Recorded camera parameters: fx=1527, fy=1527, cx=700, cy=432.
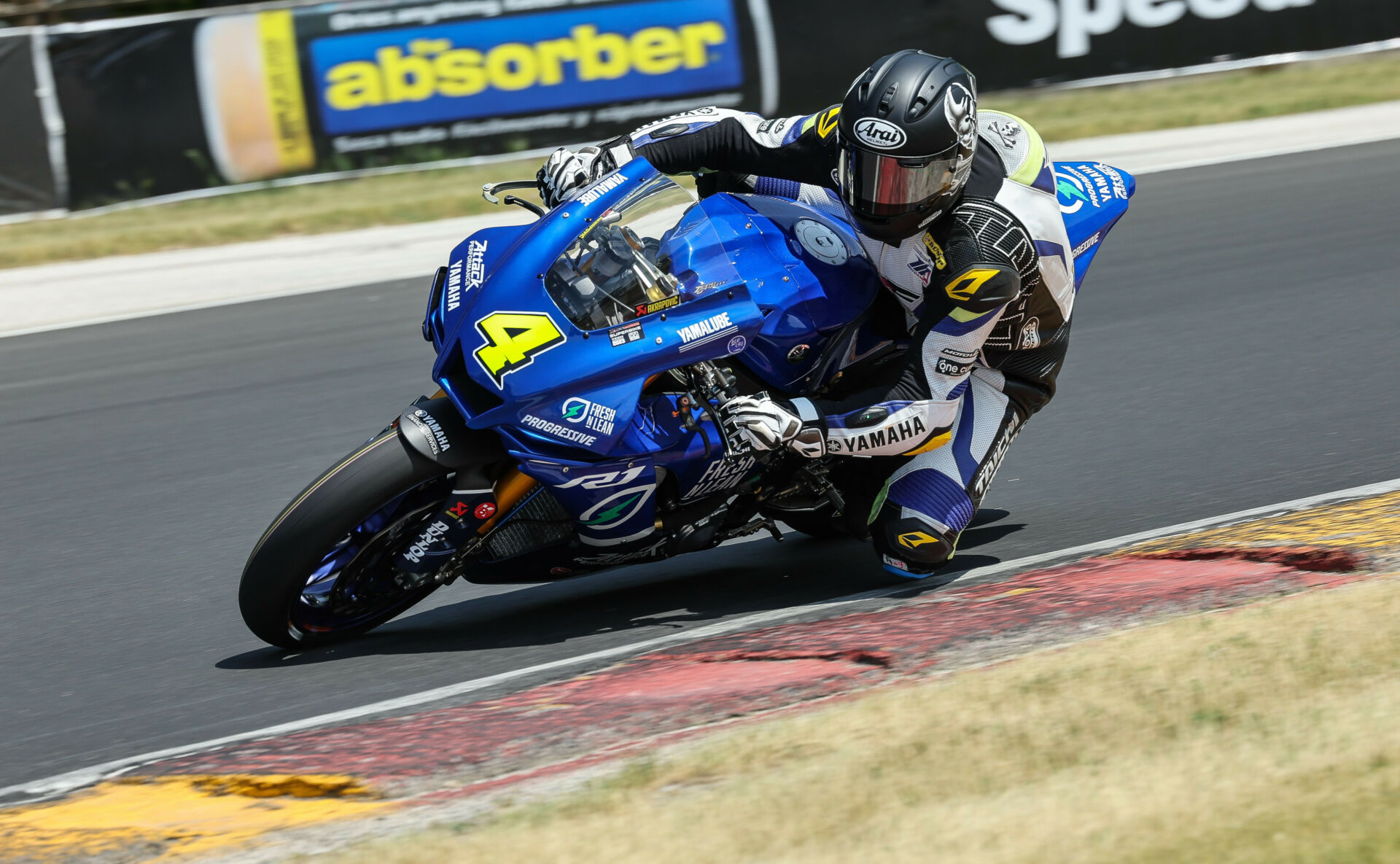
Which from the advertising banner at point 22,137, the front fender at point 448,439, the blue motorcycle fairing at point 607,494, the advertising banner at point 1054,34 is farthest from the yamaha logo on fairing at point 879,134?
the advertising banner at point 1054,34

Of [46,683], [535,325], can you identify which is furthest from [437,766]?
[46,683]

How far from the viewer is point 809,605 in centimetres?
498

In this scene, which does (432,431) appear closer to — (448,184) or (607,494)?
(607,494)

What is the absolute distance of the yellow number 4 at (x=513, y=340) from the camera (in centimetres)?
425

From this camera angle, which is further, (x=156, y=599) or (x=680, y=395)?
(x=156, y=599)

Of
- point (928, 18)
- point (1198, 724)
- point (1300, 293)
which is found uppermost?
point (928, 18)

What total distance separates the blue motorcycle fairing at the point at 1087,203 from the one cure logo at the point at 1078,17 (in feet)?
32.1

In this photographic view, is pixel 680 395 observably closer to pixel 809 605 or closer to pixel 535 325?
pixel 535 325

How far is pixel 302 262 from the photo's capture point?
11086mm

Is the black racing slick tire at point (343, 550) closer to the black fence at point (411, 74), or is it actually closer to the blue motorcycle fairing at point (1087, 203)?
the blue motorcycle fairing at point (1087, 203)

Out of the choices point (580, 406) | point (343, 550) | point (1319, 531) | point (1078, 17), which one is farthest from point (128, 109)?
point (1319, 531)

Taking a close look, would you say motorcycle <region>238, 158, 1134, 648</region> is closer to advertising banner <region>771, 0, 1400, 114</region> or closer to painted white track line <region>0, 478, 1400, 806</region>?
painted white track line <region>0, 478, 1400, 806</region>

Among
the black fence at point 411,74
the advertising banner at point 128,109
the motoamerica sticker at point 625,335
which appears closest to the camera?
the motoamerica sticker at point 625,335

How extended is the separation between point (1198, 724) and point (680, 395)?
73.4 inches
